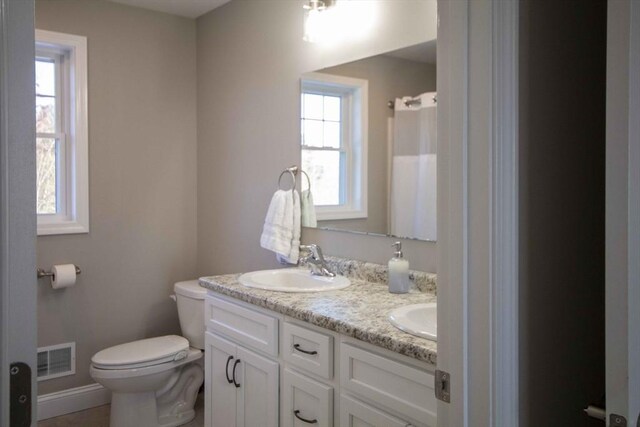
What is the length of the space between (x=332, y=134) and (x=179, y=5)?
141 cm

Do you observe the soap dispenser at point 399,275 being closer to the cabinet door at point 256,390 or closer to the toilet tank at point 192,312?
the cabinet door at point 256,390

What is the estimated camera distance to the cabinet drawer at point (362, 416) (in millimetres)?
1563

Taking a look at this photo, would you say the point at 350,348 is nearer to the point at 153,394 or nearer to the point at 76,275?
the point at 153,394

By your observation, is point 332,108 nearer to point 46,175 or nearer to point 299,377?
point 299,377

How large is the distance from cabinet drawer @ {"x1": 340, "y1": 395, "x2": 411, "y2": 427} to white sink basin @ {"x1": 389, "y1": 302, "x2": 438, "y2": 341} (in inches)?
Result: 9.8

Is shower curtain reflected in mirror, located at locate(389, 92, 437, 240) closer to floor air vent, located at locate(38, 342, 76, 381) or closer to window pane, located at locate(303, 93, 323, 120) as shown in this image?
window pane, located at locate(303, 93, 323, 120)

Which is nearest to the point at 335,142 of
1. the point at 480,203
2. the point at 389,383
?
the point at 389,383

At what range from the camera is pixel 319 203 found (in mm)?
2693

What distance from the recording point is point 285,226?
2693 mm

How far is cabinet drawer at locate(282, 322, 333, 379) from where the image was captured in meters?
1.77

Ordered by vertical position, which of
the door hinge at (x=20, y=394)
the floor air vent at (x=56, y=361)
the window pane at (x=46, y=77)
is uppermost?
the window pane at (x=46, y=77)
